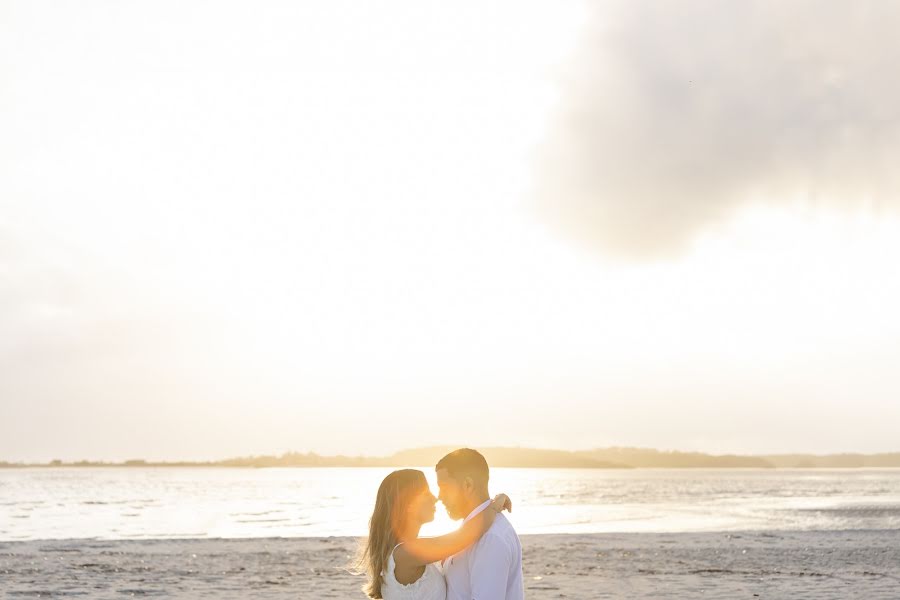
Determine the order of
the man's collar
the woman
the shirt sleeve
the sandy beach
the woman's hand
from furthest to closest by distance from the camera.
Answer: the sandy beach
the woman
the woman's hand
the man's collar
the shirt sleeve

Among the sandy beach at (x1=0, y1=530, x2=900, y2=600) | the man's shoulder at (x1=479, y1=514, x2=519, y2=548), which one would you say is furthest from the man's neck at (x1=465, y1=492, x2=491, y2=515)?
the sandy beach at (x1=0, y1=530, x2=900, y2=600)

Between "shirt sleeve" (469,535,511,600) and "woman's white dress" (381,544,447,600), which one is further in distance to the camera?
"woman's white dress" (381,544,447,600)

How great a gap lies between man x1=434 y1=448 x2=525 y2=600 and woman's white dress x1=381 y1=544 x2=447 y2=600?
74 mm

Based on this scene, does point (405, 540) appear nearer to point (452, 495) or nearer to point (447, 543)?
point (447, 543)

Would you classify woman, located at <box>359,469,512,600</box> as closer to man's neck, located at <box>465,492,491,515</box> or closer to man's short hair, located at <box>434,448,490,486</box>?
man's neck, located at <box>465,492,491,515</box>

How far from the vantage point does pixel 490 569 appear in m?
5.14

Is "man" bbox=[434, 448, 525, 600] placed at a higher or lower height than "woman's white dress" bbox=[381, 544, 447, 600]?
higher

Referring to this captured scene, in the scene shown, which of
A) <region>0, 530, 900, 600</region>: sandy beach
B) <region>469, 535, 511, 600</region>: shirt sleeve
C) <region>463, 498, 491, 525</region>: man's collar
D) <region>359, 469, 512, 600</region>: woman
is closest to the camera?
<region>469, 535, 511, 600</region>: shirt sleeve

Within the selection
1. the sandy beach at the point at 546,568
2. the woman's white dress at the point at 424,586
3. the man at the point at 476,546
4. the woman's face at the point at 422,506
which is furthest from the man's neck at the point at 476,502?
the sandy beach at the point at 546,568

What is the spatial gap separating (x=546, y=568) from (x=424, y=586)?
19.6m

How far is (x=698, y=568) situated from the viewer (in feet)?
80.0

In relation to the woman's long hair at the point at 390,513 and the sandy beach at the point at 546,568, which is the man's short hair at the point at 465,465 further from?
the sandy beach at the point at 546,568

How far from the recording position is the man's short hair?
5.34 meters

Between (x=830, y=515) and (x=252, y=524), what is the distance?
1378 inches
